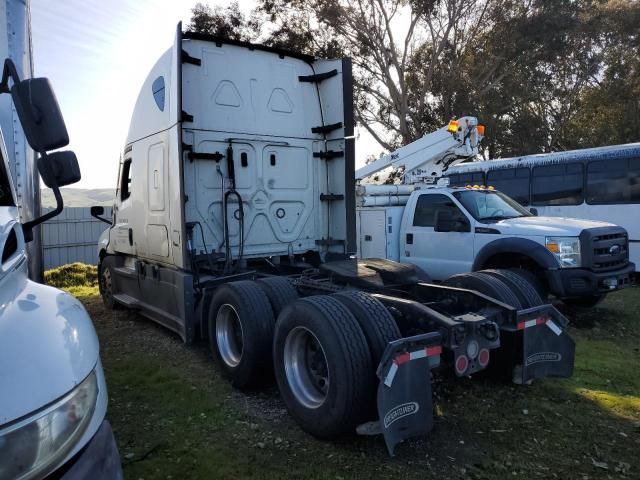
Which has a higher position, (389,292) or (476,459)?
(389,292)

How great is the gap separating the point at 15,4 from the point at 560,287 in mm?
6864

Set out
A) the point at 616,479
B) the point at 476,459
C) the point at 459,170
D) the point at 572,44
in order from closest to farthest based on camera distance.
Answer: the point at 616,479 < the point at 476,459 < the point at 459,170 < the point at 572,44

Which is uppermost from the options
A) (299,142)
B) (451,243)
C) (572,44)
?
(572,44)

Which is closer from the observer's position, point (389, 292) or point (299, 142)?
point (389, 292)

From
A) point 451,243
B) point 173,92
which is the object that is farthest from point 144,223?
point 451,243

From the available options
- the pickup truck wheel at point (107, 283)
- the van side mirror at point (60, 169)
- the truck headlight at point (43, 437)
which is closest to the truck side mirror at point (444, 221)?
the pickup truck wheel at point (107, 283)

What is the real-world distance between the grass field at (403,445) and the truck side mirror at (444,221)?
3032 millimetres

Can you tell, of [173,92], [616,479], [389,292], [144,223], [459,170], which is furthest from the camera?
[459,170]

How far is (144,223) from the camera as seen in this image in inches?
259

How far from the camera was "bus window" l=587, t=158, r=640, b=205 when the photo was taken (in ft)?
34.7

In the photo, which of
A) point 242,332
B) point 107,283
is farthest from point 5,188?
point 107,283

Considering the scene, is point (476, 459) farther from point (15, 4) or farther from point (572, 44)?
point (572, 44)

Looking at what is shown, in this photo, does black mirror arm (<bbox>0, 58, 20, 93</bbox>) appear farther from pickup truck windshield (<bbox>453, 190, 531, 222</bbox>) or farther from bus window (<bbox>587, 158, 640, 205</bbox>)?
bus window (<bbox>587, 158, 640, 205</bbox>)

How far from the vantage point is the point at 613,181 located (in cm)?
1086
